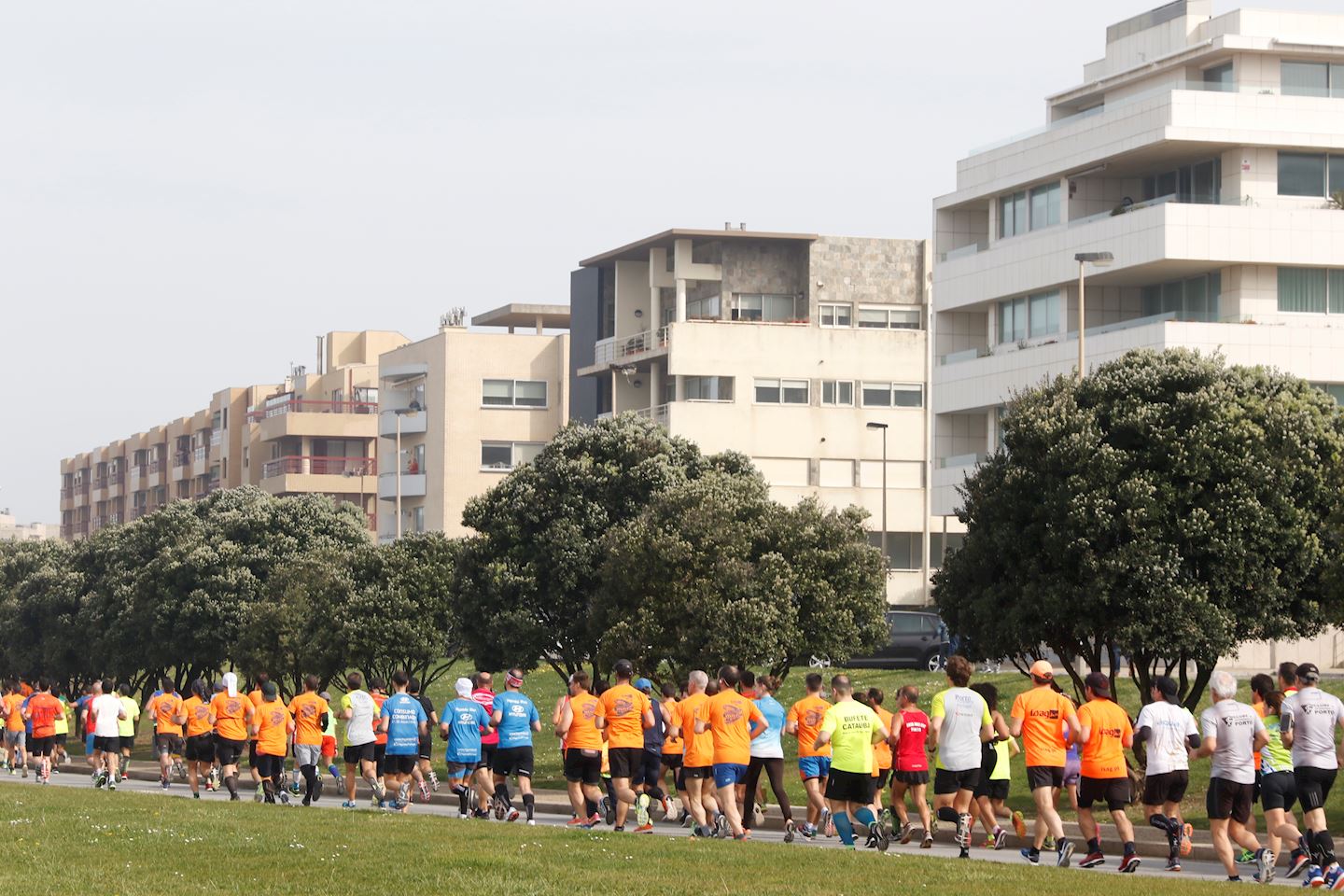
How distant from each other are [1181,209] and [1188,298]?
309 centimetres

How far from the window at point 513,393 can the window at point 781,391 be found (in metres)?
19.4

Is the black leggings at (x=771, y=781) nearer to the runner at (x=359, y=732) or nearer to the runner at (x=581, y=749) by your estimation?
the runner at (x=581, y=749)

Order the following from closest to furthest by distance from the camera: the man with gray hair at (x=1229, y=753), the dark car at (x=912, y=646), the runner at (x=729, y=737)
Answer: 1. the man with gray hair at (x=1229, y=753)
2. the runner at (x=729, y=737)
3. the dark car at (x=912, y=646)

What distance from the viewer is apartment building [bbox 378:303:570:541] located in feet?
341

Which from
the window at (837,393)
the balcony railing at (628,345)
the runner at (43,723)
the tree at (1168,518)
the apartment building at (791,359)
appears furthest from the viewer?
the balcony railing at (628,345)

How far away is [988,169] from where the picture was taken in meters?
67.0

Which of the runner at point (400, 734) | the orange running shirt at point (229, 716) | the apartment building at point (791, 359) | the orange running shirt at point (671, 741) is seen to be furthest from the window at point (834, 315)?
the runner at point (400, 734)

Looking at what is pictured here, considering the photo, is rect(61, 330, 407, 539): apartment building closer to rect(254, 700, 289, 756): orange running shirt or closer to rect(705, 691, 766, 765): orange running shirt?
rect(254, 700, 289, 756): orange running shirt

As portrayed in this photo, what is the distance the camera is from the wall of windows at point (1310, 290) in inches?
2315

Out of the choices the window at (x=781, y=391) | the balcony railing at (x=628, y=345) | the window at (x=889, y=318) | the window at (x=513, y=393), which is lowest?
the window at (x=781, y=391)

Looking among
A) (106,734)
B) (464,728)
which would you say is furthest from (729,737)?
(106,734)

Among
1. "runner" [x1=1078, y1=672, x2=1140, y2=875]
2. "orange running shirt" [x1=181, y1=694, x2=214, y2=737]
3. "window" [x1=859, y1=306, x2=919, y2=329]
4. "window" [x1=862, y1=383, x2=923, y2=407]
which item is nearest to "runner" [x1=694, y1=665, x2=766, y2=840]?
"runner" [x1=1078, y1=672, x2=1140, y2=875]

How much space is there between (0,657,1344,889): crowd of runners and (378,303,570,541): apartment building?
75.2 metres

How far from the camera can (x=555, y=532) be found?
129 ft
